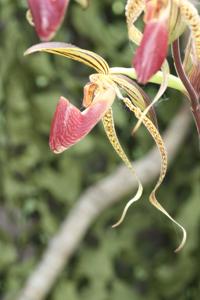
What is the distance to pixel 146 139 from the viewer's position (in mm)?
1658

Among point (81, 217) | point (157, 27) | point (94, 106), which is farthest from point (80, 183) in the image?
point (157, 27)

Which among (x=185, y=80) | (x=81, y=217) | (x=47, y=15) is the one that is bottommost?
(x=81, y=217)

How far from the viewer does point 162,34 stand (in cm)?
51

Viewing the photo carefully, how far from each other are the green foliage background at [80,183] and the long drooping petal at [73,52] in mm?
906

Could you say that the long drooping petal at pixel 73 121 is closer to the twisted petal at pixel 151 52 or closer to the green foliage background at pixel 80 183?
the twisted petal at pixel 151 52

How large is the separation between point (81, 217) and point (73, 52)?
98 cm

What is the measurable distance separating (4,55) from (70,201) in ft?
1.13

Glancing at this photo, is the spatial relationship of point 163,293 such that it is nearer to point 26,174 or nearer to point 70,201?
point 70,201

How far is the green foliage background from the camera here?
1.58 m

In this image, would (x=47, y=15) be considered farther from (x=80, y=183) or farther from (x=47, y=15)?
(x=80, y=183)

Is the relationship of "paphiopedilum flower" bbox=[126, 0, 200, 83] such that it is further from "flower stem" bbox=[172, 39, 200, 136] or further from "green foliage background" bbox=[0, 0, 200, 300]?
"green foliage background" bbox=[0, 0, 200, 300]

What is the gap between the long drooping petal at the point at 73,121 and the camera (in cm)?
62

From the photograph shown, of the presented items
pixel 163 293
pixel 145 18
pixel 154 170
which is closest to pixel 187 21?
pixel 145 18

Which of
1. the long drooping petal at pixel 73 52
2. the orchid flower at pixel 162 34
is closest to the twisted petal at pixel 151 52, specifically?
the orchid flower at pixel 162 34
